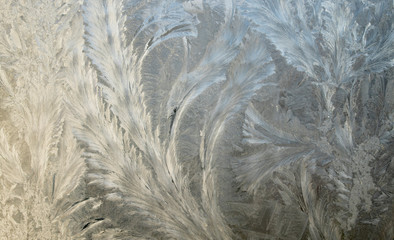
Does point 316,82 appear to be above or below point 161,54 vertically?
below

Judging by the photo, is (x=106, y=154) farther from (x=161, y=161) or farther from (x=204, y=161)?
(x=204, y=161)

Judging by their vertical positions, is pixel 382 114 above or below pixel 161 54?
below

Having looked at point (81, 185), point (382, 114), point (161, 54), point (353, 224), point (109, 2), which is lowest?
point (353, 224)

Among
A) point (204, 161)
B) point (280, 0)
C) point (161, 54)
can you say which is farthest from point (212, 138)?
point (280, 0)

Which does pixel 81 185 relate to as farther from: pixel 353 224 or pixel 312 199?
pixel 353 224

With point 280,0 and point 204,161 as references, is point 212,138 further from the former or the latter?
point 280,0

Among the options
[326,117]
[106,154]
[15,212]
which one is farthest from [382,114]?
[15,212]
